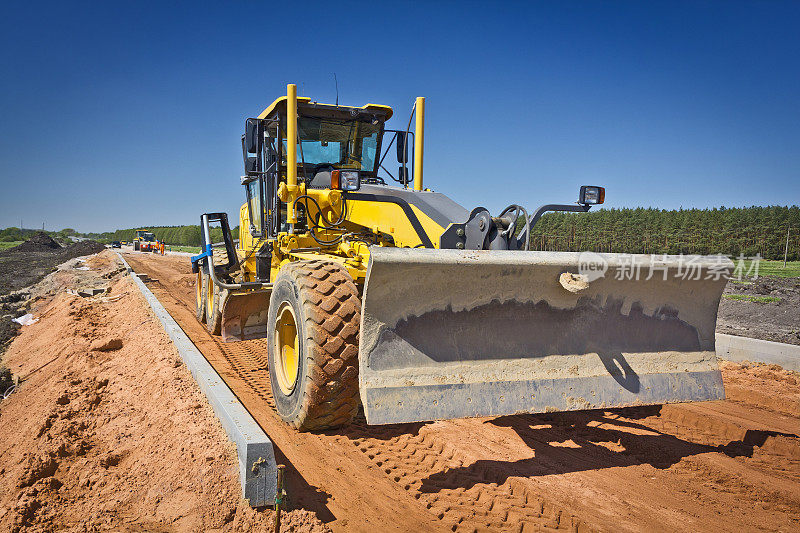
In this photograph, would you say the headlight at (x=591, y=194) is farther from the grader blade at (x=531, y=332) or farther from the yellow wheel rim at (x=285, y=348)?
the yellow wheel rim at (x=285, y=348)

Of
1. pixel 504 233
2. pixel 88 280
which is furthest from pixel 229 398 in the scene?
pixel 88 280

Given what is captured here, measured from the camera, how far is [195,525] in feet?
9.54

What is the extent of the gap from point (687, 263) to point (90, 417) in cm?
570

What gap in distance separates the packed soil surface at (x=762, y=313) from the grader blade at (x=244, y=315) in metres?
7.64

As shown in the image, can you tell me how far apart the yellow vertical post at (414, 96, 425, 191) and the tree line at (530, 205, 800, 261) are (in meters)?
26.8

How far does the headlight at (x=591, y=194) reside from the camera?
184 inches

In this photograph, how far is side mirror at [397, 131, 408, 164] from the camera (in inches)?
261

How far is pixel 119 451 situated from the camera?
4.16 meters

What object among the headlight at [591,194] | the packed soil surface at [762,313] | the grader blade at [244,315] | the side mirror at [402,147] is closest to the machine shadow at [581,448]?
the headlight at [591,194]

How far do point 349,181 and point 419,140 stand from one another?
2212 mm

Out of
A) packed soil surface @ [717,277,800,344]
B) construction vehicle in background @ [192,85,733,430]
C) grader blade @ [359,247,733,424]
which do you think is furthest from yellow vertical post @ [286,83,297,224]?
packed soil surface @ [717,277,800,344]

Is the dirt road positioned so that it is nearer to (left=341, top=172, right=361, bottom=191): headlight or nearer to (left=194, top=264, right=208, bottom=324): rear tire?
(left=341, top=172, right=361, bottom=191): headlight

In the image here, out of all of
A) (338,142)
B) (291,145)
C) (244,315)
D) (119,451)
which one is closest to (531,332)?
(291,145)

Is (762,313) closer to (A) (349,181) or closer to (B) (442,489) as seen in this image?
(A) (349,181)
